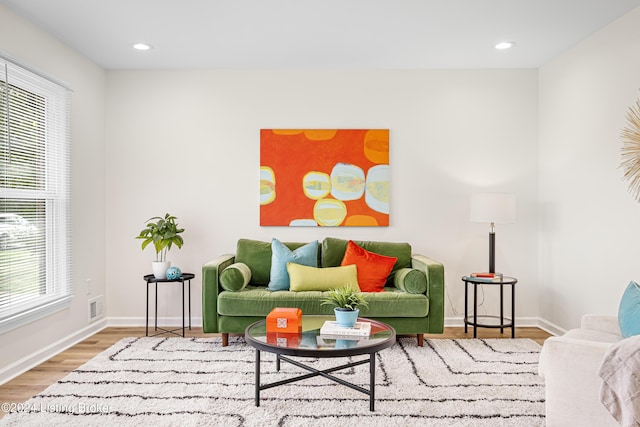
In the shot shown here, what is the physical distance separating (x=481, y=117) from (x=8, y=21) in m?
4.13

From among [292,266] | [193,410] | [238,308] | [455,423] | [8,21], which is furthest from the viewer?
[292,266]

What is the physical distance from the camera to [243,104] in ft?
16.3

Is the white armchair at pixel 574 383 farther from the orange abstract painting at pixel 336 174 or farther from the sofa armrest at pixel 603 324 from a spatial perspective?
the orange abstract painting at pixel 336 174

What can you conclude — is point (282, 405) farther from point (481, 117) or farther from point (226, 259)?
point (481, 117)

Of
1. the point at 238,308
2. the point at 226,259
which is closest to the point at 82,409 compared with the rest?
the point at 238,308

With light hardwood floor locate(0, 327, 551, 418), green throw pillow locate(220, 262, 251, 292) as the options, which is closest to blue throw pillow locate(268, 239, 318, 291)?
green throw pillow locate(220, 262, 251, 292)

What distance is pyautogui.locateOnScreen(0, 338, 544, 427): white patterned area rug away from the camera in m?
2.66

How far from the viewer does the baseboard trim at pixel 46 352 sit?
132 inches

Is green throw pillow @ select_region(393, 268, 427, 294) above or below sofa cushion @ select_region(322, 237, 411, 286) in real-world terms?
below

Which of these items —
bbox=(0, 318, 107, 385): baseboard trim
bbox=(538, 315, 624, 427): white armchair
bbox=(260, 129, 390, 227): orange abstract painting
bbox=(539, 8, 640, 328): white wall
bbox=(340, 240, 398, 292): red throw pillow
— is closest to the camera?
bbox=(538, 315, 624, 427): white armchair

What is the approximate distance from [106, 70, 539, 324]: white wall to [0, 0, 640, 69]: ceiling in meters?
0.21

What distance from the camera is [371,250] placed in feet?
15.2

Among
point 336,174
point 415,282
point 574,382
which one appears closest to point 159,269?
point 336,174

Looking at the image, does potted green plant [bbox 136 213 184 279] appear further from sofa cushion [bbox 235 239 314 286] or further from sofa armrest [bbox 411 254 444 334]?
sofa armrest [bbox 411 254 444 334]
